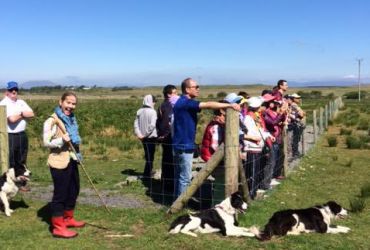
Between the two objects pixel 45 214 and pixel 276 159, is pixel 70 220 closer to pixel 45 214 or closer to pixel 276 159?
pixel 45 214

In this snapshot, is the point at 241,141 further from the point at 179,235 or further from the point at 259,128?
the point at 179,235

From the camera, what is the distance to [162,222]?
7770mm

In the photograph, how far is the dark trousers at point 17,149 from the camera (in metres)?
9.95

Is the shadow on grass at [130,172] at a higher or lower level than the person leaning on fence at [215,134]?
lower

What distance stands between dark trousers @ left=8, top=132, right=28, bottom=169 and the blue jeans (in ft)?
11.5

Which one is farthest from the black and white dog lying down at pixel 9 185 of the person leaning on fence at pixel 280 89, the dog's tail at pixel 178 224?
the person leaning on fence at pixel 280 89

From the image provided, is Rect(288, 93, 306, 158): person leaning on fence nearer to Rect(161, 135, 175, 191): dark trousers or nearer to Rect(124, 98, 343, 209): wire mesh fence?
Rect(124, 98, 343, 209): wire mesh fence

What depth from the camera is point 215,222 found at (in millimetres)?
7156

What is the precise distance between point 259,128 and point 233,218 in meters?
2.60

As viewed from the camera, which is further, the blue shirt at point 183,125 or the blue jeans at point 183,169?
the blue jeans at point 183,169

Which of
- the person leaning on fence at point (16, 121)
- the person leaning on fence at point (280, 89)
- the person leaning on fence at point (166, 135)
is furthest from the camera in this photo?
the person leaning on fence at point (280, 89)

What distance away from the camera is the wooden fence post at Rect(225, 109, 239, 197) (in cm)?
768

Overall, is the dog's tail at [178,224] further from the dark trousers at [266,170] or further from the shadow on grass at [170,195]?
the dark trousers at [266,170]

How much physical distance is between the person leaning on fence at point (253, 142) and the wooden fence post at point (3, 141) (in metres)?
4.55
